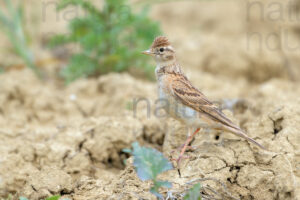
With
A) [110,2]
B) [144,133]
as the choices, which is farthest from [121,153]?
[110,2]

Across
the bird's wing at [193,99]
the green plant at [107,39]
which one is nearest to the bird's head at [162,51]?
the bird's wing at [193,99]

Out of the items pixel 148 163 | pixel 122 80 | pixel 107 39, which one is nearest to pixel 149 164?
pixel 148 163

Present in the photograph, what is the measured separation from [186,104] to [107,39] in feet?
10.6

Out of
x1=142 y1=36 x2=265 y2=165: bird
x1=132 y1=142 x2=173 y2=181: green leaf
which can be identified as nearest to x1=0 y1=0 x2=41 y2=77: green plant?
x1=142 y1=36 x2=265 y2=165: bird

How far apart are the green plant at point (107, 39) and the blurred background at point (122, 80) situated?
0.06ft

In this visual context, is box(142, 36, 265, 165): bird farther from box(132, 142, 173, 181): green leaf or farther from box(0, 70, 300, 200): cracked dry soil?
box(132, 142, 173, 181): green leaf

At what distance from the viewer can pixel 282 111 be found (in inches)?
198

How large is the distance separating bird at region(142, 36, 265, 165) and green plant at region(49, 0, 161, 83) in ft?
8.04

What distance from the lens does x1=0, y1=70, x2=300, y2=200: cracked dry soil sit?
14.2 ft

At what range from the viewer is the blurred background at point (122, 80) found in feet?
16.7

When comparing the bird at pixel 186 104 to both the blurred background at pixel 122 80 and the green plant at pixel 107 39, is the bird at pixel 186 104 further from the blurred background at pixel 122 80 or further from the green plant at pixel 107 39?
the green plant at pixel 107 39

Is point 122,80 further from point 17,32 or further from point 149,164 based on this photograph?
point 149,164

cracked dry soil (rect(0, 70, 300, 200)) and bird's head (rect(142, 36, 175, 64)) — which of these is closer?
cracked dry soil (rect(0, 70, 300, 200))

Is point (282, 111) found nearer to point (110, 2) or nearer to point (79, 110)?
point (79, 110)
